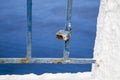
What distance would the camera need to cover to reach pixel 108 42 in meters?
1.44

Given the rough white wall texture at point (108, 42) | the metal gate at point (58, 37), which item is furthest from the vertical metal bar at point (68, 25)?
the rough white wall texture at point (108, 42)

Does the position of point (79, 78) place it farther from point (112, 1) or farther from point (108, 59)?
point (112, 1)

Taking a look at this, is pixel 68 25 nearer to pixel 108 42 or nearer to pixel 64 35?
pixel 64 35

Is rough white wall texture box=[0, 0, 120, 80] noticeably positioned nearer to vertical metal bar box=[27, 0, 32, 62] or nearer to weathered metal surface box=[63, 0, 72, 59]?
weathered metal surface box=[63, 0, 72, 59]

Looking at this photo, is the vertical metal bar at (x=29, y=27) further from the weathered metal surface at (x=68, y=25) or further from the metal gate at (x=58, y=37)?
the weathered metal surface at (x=68, y=25)

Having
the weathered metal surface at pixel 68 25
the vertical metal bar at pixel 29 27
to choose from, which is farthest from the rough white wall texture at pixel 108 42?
the vertical metal bar at pixel 29 27

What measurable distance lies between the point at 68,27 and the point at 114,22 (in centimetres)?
27

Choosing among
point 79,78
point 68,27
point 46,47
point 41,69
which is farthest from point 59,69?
point 68,27

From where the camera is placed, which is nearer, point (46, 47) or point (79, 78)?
point (79, 78)

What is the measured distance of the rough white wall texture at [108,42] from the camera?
53.8 inches

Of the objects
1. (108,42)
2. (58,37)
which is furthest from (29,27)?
(108,42)

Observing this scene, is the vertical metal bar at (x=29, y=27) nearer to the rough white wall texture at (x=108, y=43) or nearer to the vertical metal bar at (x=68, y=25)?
the vertical metal bar at (x=68, y=25)

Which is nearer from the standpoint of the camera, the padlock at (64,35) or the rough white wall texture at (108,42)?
the rough white wall texture at (108,42)

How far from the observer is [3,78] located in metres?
1.88
